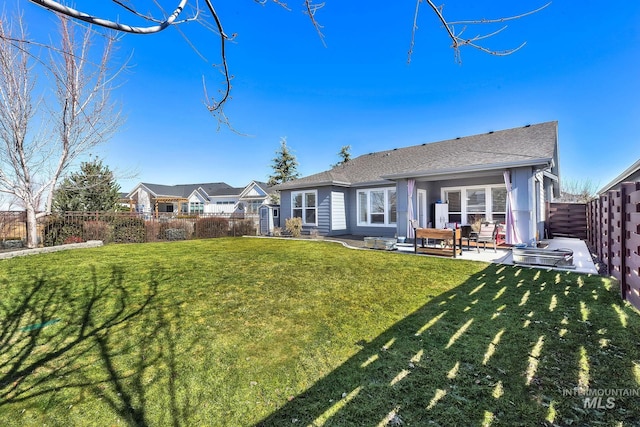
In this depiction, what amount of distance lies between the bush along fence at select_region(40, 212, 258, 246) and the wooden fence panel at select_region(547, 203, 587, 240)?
51.5 feet

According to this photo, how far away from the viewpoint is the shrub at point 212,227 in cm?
1465

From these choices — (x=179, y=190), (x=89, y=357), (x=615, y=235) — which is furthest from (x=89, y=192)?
Result: (x=179, y=190)

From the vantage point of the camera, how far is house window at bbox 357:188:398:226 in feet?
45.5

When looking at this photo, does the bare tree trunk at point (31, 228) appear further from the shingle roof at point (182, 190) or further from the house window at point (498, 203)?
the shingle roof at point (182, 190)

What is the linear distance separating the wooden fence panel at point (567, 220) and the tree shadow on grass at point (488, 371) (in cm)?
1109

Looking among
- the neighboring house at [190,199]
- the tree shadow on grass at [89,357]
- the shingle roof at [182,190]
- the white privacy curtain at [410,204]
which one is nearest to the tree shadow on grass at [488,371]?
the tree shadow on grass at [89,357]

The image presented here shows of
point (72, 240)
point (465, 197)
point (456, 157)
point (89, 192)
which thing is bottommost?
point (72, 240)

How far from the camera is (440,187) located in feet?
42.0

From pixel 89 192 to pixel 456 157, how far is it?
1863 centimetres

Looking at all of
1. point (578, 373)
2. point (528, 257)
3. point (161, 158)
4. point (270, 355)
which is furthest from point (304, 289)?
point (161, 158)

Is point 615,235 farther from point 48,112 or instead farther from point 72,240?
point 48,112

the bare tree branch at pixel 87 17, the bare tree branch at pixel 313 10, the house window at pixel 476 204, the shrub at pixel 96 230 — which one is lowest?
the shrub at pixel 96 230

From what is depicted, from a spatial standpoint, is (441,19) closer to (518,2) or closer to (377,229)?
(518,2)

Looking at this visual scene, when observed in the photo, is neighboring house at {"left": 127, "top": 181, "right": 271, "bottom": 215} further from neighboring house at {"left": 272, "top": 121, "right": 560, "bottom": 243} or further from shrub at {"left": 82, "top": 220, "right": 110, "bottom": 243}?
shrub at {"left": 82, "top": 220, "right": 110, "bottom": 243}
